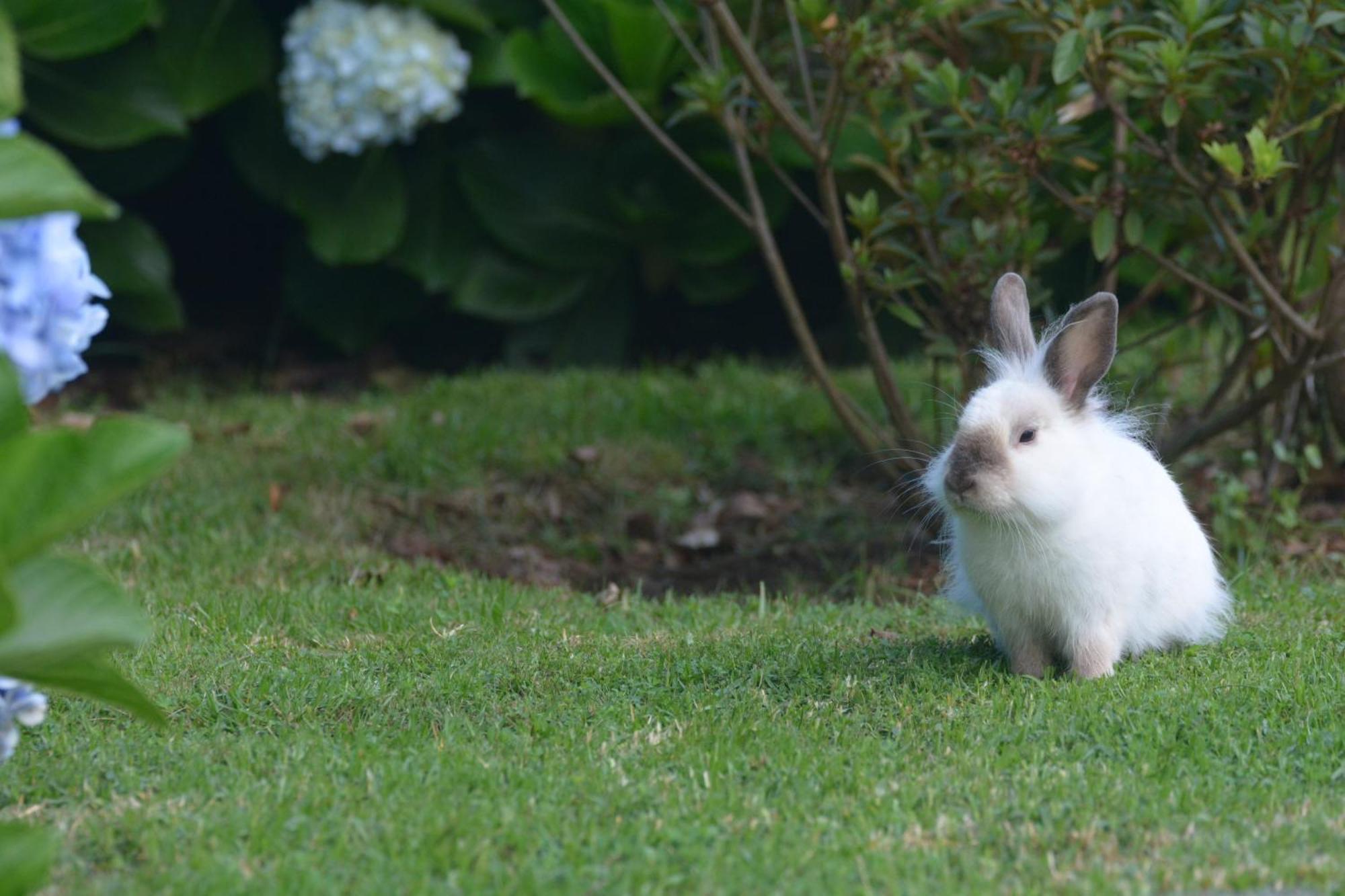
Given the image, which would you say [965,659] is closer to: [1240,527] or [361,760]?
[361,760]

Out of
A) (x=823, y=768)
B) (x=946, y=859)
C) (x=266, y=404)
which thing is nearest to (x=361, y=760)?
(x=823, y=768)

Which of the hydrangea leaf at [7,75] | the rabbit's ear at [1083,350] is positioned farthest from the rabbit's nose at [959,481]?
the hydrangea leaf at [7,75]

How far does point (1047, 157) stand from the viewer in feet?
14.7

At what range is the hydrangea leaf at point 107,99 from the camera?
21.4ft

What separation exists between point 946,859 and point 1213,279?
3.01 m

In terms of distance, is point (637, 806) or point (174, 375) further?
point (174, 375)

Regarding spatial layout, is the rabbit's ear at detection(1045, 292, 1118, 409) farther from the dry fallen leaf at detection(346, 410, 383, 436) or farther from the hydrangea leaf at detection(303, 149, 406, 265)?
A: the hydrangea leaf at detection(303, 149, 406, 265)

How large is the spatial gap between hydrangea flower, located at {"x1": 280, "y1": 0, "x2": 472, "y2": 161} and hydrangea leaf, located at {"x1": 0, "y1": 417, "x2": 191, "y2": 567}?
459 centimetres

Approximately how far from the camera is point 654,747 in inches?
120

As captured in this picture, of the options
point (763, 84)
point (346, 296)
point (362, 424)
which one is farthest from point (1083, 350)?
point (346, 296)

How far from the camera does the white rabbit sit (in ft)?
10.9

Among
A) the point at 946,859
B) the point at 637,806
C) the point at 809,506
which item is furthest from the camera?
the point at 809,506

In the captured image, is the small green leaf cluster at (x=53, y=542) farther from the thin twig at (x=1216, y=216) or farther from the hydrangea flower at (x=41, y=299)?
the thin twig at (x=1216, y=216)

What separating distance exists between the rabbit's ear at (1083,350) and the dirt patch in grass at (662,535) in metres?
1.58
